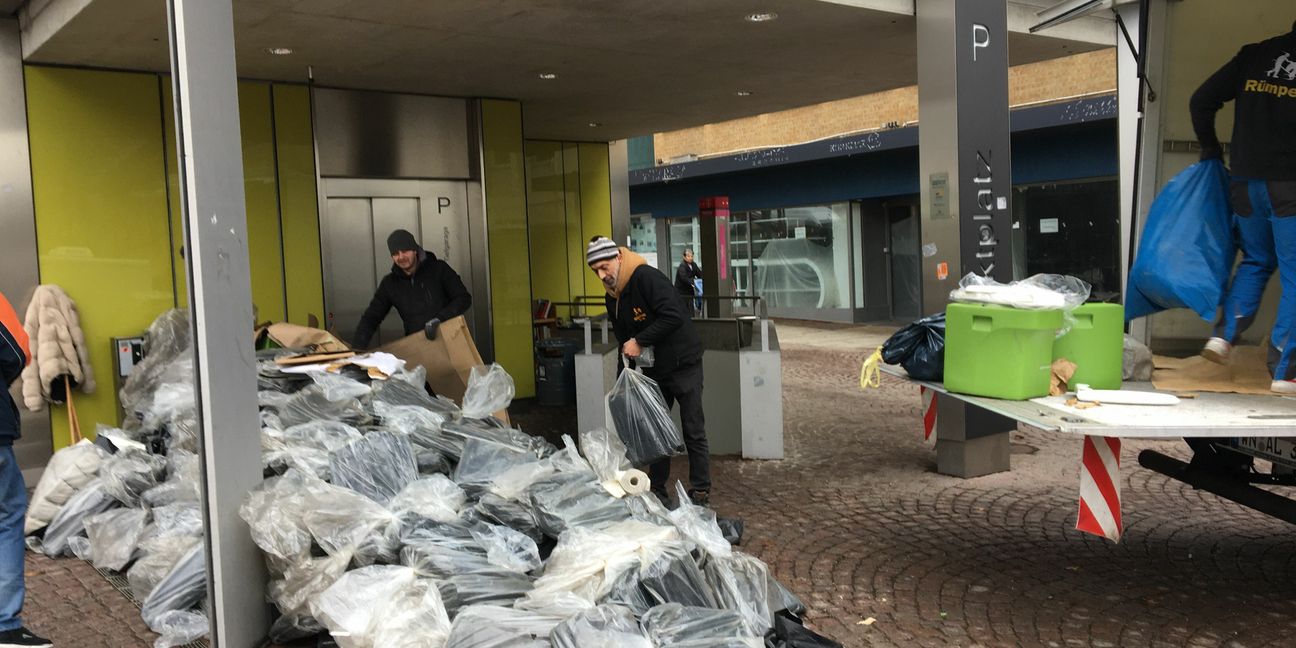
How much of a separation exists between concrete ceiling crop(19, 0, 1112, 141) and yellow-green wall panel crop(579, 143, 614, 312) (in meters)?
3.72

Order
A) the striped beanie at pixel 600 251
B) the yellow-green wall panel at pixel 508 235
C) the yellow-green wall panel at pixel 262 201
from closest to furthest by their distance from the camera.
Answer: the striped beanie at pixel 600 251
the yellow-green wall panel at pixel 262 201
the yellow-green wall panel at pixel 508 235

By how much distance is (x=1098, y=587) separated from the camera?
5.18 metres

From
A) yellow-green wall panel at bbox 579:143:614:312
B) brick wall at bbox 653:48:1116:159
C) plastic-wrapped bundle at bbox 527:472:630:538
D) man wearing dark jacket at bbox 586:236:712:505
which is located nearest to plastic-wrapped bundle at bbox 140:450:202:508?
plastic-wrapped bundle at bbox 527:472:630:538

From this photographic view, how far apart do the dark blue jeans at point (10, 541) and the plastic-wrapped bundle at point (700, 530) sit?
2.99 meters

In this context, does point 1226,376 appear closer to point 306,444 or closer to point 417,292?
point 306,444

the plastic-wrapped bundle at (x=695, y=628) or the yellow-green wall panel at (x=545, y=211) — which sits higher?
the yellow-green wall panel at (x=545, y=211)

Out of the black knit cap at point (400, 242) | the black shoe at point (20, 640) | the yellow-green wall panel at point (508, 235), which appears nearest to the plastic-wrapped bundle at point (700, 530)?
the black shoe at point (20, 640)

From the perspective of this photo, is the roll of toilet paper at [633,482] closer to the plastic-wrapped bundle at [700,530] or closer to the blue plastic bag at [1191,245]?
the plastic-wrapped bundle at [700,530]

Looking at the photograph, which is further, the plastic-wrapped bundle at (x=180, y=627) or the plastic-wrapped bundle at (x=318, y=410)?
the plastic-wrapped bundle at (x=318, y=410)

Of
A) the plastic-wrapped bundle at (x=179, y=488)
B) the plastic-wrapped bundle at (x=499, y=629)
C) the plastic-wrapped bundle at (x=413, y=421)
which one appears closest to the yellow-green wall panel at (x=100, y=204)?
the plastic-wrapped bundle at (x=179, y=488)

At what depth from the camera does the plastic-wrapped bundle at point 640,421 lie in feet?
21.2

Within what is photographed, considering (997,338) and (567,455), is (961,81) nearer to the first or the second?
(997,338)

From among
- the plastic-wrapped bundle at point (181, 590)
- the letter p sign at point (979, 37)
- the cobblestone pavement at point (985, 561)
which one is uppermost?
the letter p sign at point (979, 37)

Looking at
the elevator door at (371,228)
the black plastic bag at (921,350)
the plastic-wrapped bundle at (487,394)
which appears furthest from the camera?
the elevator door at (371,228)
